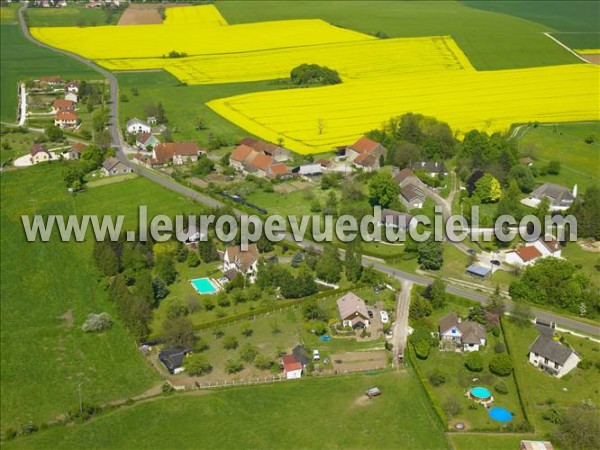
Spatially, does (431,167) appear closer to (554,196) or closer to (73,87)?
(554,196)

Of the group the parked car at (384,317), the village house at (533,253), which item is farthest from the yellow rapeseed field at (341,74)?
the parked car at (384,317)

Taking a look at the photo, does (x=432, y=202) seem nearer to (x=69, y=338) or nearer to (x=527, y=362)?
(x=527, y=362)

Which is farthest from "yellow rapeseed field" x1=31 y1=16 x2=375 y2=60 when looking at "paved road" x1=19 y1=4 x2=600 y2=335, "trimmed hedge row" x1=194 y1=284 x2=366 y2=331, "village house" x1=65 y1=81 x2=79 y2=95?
"trimmed hedge row" x1=194 y1=284 x2=366 y2=331

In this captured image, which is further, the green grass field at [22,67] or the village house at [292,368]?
the green grass field at [22,67]

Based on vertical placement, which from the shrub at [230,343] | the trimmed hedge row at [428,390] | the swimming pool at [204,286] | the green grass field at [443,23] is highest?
the green grass field at [443,23]

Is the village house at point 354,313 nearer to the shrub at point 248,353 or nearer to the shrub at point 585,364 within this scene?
the shrub at point 248,353

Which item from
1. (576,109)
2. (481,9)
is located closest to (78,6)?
(481,9)
